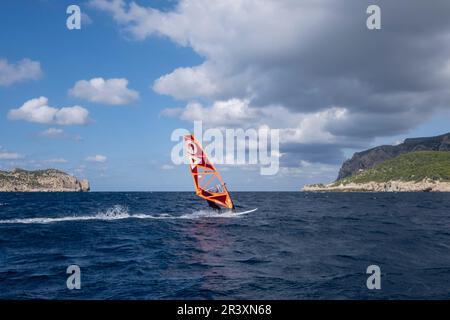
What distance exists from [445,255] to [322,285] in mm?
10894

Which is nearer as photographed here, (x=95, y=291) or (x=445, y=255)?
(x=95, y=291)

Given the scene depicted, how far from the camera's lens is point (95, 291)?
42.1 feet

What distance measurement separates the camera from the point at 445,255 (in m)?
19.6

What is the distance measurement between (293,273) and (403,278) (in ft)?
15.4
